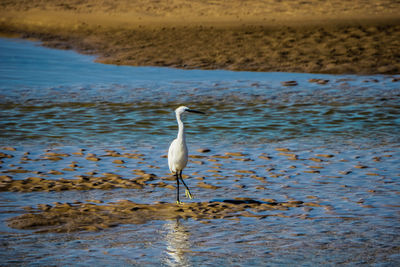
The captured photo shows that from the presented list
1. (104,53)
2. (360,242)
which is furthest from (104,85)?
(360,242)

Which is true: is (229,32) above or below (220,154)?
above

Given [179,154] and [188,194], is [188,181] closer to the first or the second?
[188,194]

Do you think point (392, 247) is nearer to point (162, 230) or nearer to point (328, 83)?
point (162, 230)

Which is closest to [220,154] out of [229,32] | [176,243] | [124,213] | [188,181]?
[188,181]

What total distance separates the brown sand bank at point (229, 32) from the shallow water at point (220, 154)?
2.91ft

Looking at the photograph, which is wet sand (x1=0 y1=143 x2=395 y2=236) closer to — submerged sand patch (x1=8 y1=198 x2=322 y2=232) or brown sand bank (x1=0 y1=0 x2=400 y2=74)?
submerged sand patch (x1=8 y1=198 x2=322 y2=232)

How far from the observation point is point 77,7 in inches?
979

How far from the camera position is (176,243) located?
241 inches

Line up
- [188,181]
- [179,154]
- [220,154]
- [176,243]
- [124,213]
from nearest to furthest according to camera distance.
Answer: [176,243] < [124,213] < [179,154] < [188,181] < [220,154]

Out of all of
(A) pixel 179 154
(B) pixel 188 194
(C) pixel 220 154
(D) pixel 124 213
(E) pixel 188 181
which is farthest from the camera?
(C) pixel 220 154

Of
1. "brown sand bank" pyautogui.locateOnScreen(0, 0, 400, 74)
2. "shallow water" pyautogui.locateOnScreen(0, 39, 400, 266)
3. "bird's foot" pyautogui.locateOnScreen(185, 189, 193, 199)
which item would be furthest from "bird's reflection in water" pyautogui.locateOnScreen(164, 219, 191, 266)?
"brown sand bank" pyautogui.locateOnScreen(0, 0, 400, 74)

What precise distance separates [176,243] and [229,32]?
1394 centimetres

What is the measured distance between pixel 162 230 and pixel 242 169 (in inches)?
99.1

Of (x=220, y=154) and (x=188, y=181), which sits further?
(x=220, y=154)
